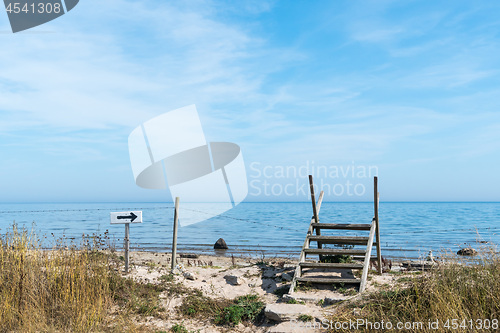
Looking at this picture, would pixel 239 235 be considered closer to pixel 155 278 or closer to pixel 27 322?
pixel 155 278

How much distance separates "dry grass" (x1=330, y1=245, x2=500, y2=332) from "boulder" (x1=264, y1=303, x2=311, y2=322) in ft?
2.36

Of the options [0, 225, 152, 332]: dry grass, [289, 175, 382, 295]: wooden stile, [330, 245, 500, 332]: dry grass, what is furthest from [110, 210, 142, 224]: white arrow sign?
[330, 245, 500, 332]: dry grass

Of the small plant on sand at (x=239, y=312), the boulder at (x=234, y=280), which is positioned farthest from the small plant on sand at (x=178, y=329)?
the boulder at (x=234, y=280)

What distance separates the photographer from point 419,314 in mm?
5953

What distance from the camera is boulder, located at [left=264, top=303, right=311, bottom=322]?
720cm

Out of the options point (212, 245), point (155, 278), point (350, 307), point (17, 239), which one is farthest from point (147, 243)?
point (350, 307)

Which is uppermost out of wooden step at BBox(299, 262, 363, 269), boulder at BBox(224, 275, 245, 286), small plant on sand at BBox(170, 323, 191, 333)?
wooden step at BBox(299, 262, 363, 269)

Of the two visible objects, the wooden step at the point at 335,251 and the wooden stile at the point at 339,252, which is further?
the wooden step at the point at 335,251

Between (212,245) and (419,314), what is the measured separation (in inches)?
693

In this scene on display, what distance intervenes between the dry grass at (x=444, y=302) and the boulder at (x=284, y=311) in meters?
0.72

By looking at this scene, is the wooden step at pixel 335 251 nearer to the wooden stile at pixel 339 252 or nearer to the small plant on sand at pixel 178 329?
the wooden stile at pixel 339 252

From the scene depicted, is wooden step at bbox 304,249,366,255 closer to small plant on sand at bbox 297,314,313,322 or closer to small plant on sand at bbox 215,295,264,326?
small plant on sand at bbox 215,295,264,326

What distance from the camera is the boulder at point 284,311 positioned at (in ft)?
23.6

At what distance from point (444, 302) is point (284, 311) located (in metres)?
2.78
